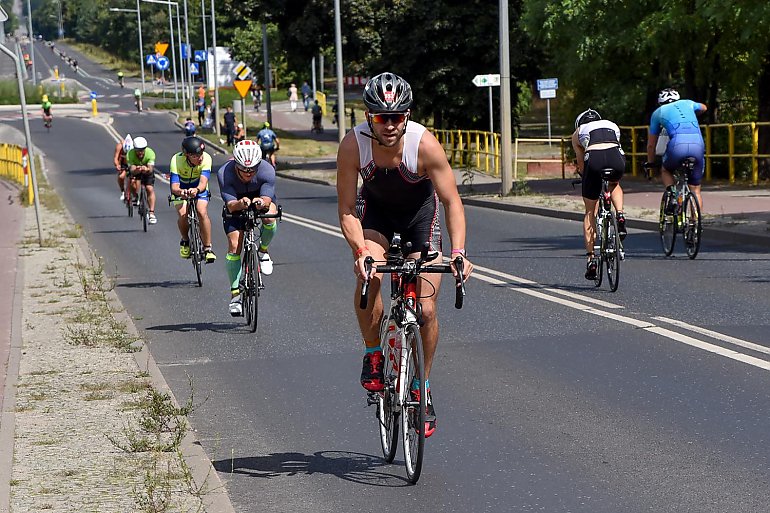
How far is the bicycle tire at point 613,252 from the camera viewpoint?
1337 cm

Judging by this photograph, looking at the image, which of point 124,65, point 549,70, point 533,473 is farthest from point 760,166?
point 124,65

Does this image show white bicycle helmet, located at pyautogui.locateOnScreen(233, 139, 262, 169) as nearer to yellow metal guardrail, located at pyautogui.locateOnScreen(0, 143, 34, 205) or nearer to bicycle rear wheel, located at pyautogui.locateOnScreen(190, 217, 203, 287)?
bicycle rear wheel, located at pyautogui.locateOnScreen(190, 217, 203, 287)

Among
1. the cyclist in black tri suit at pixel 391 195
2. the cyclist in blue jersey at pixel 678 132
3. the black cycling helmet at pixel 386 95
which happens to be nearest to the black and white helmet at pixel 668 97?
the cyclist in blue jersey at pixel 678 132

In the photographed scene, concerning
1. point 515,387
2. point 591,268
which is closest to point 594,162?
point 591,268

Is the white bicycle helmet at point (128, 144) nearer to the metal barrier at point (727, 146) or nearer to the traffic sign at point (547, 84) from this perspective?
the metal barrier at point (727, 146)

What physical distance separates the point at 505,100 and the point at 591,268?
1640cm

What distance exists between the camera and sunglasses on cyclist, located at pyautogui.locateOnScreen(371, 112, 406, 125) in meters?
6.54

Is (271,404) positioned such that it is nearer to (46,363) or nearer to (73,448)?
(73,448)

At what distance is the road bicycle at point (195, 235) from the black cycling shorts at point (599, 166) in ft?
15.2

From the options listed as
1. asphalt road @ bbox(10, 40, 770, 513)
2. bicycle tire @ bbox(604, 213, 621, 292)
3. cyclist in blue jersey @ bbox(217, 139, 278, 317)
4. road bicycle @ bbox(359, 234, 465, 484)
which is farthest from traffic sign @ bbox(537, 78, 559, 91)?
road bicycle @ bbox(359, 234, 465, 484)

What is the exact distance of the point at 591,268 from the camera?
13.8 meters

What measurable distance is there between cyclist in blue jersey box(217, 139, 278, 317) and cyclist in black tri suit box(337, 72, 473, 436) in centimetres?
574

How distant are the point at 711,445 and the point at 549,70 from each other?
3984 centimetres

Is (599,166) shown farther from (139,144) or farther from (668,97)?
(139,144)
